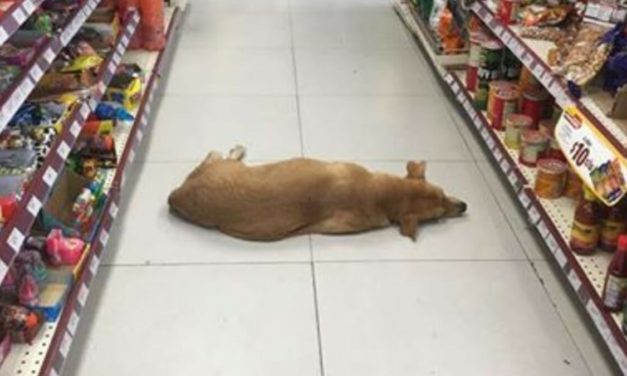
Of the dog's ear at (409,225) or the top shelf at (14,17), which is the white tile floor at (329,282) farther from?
the top shelf at (14,17)

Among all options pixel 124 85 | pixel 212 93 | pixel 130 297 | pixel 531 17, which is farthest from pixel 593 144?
pixel 212 93

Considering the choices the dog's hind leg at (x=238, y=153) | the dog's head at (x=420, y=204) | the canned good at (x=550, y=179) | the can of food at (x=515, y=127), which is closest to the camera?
the canned good at (x=550, y=179)

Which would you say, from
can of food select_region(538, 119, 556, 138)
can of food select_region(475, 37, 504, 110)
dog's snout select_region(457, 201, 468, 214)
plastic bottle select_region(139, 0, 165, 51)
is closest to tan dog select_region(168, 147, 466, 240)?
dog's snout select_region(457, 201, 468, 214)

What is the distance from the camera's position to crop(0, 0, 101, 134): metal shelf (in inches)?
73.0

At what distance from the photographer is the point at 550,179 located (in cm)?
266

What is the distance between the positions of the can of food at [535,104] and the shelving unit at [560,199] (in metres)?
0.15

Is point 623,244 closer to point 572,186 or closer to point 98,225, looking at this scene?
point 572,186

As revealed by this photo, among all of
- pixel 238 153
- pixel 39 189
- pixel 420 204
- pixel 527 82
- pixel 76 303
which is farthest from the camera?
pixel 238 153

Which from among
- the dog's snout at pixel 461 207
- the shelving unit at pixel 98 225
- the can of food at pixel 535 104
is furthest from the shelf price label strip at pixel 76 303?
the can of food at pixel 535 104

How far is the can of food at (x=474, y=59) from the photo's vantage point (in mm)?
3440

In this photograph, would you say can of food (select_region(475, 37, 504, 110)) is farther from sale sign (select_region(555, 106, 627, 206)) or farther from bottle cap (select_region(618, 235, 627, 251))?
bottle cap (select_region(618, 235, 627, 251))

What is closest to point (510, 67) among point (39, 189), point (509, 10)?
point (509, 10)

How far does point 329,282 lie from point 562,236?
0.76 metres

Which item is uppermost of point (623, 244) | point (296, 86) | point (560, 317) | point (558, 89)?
point (558, 89)
